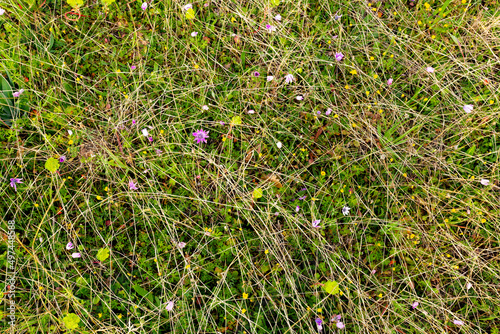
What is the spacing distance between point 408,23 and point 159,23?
2205 millimetres

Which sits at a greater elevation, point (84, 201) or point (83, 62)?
point (83, 62)

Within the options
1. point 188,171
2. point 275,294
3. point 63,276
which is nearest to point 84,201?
point 63,276

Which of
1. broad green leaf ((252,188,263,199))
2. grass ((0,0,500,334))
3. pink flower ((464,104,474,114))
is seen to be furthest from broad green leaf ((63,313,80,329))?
pink flower ((464,104,474,114))

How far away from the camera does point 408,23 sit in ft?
9.11

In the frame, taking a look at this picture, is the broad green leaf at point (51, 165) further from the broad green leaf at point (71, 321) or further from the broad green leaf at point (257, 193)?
the broad green leaf at point (257, 193)

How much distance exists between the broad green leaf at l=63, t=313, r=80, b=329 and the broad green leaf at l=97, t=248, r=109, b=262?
0.38m

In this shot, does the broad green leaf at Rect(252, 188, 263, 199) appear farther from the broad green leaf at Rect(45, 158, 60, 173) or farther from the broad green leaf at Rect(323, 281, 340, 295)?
the broad green leaf at Rect(45, 158, 60, 173)

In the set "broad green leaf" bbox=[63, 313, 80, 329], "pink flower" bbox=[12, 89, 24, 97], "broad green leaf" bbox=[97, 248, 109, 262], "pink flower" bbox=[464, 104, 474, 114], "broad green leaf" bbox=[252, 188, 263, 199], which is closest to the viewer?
"broad green leaf" bbox=[63, 313, 80, 329]

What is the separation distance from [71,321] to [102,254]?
0.45 m

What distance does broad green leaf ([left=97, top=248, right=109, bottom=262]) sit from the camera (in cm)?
217

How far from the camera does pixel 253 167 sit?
8.02ft

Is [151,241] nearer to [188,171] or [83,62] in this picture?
[188,171]

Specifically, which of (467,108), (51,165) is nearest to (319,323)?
(467,108)

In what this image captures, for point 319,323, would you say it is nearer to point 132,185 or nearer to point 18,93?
point 132,185
